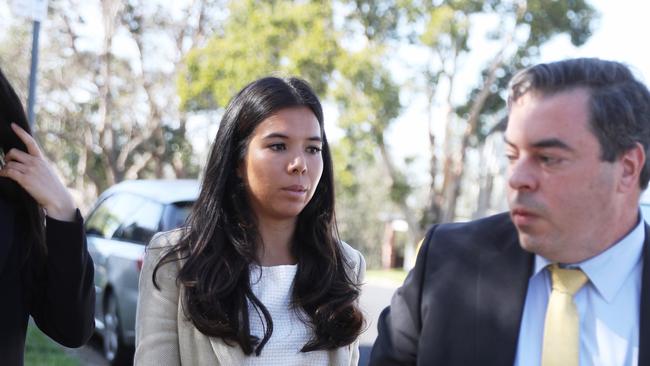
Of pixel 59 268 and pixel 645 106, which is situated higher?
pixel 645 106

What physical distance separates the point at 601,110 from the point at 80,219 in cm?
169


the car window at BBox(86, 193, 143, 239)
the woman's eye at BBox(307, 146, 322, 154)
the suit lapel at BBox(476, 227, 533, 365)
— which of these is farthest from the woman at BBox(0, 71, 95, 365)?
the car window at BBox(86, 193, 143, 239)

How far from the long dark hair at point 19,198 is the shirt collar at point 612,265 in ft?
5.30

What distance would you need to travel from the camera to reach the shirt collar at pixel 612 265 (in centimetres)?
215

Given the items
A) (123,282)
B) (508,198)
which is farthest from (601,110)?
(123,282)

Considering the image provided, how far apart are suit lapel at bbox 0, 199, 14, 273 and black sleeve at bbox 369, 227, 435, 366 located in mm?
1216

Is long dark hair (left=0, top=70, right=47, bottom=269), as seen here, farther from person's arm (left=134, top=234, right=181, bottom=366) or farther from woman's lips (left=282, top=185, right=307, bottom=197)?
woman's lips (left=282, top=185, right=307, bottom=197)

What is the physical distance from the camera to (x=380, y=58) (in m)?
23.3

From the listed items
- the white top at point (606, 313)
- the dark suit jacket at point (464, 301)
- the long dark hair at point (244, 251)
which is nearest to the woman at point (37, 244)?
the long dark hair at point (244, 251)

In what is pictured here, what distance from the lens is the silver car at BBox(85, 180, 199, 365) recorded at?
7938 mm

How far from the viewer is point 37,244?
291 centimetres

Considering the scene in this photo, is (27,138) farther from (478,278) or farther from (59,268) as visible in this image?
(478,278)

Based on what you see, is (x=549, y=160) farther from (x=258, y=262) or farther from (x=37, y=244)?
(x=37, y=244)

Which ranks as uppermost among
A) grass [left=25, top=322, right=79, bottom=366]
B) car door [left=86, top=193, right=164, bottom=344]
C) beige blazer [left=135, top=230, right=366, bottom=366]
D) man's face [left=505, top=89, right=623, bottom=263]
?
man's face [left=505, top=89, right=623, bottom=263]
